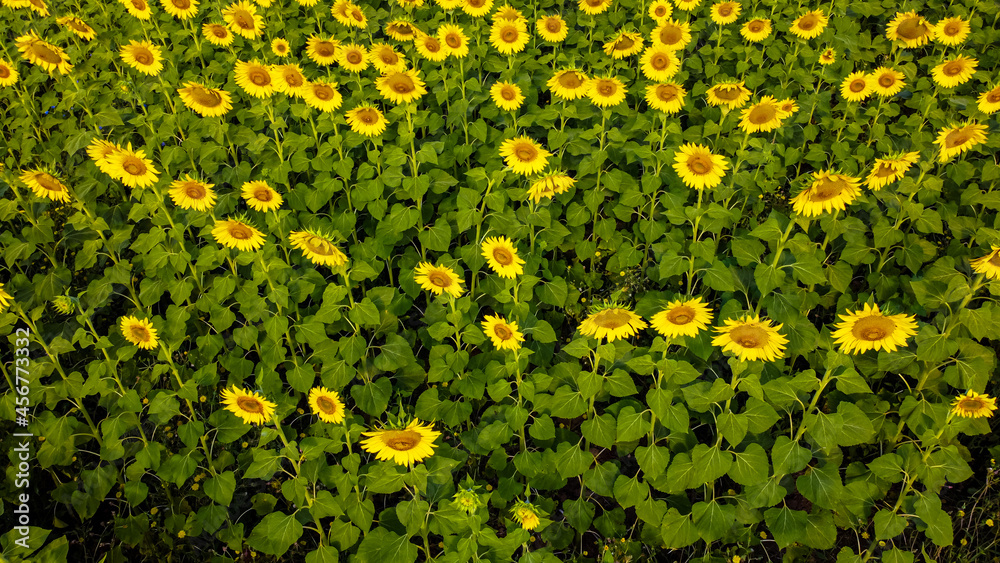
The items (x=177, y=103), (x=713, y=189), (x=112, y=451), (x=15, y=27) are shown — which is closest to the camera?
(x=112, y=451)

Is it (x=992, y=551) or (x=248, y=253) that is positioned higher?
(x=248, y=253)

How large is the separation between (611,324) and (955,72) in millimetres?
4151

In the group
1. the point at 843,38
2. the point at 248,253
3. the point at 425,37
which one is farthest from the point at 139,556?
the point at 843,38

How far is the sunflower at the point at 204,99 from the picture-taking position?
382 centimetres

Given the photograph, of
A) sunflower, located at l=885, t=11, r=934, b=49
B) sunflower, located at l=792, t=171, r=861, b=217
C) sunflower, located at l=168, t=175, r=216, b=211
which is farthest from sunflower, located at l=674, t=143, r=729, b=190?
sunflower, located at l=885, t=11, r=934, b=49

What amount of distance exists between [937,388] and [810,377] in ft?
3.23

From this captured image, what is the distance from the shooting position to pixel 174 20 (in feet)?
17.9

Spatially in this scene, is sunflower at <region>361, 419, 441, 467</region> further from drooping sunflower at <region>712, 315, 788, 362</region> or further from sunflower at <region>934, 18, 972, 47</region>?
sunflower at <region>934, 18, 972, 47</region>

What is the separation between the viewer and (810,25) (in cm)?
497

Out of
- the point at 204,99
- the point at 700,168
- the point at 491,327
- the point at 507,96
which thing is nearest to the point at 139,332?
the point at 204,99

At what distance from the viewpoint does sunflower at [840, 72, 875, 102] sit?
4.56 m

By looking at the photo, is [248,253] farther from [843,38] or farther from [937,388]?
[843,38]

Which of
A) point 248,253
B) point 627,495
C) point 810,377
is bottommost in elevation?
point 627,495

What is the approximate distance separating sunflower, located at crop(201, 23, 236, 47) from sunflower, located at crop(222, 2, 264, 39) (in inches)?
2.4
